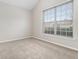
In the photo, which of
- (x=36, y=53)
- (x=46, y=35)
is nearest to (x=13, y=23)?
(x=46, y=35)

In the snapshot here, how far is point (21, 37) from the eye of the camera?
534cm

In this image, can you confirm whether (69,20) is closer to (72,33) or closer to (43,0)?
(72,33)

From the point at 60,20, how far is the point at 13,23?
10.8 feet

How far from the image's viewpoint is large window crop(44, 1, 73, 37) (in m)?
3.19

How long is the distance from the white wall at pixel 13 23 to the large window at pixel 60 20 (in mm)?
1793

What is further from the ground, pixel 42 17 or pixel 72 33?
pixel 42 17

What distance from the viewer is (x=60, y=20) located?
365cm

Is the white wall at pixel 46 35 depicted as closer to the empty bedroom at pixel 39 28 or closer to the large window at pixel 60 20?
the empty bedroom at pixel 39 28

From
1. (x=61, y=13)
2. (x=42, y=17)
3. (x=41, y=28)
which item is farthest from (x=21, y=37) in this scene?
(x=61, y=13)

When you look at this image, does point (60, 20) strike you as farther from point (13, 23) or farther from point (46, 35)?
point (13, 23)

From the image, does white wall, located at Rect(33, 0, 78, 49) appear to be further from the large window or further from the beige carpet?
the beige carpet

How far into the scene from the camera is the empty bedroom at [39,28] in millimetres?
2799

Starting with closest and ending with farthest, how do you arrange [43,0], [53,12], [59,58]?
[59,58] < [53,12] < [43,0]

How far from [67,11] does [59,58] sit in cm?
225
